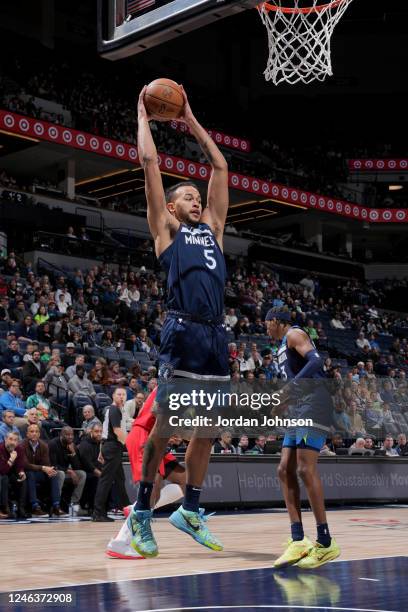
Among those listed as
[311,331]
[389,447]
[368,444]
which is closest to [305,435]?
[368,444]

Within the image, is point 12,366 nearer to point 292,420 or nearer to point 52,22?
point 292,420

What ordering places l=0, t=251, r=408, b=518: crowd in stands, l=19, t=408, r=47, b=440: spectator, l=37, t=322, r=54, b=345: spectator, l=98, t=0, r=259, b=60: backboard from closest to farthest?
1. l=98, t=0, r=259, b=60: backboard
2. l=19, t=408, r=47, b=440: spectator
3. l=0, t=251, r=408, b=518: crowd in stands
4. l=37, t=322, r=54, b=345: spectator

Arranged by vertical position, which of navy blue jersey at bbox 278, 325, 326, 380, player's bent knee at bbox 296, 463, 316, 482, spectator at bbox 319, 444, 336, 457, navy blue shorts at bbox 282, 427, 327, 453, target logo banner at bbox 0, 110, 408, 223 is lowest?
spectator at bbox 319, 444, 336, 457

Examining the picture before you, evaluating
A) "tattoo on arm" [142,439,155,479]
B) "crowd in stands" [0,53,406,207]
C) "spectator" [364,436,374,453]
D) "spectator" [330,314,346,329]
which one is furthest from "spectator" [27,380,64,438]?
"spectator" [330,314,346,329]

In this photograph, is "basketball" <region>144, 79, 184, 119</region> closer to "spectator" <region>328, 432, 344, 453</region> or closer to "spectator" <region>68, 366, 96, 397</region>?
"spectator" <region>68, 366, 96, 397</region>

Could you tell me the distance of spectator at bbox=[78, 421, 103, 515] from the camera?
481 inches

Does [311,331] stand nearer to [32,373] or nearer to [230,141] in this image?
[32,373]

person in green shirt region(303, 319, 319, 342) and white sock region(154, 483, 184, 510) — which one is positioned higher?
person in green shirt region(303, 319, 319, 342)

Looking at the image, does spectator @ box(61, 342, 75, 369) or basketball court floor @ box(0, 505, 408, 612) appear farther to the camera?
spectator @ box(61, 342, 75, 369)

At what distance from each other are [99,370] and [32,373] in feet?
4.66

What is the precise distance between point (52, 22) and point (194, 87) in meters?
7.79

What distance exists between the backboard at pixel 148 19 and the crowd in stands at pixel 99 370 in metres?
5.08

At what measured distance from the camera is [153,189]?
18.8ft

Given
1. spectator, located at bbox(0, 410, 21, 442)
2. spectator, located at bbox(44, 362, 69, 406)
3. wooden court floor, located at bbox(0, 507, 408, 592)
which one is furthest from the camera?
spectator, located at bbox(44, 362, 69, 406)
